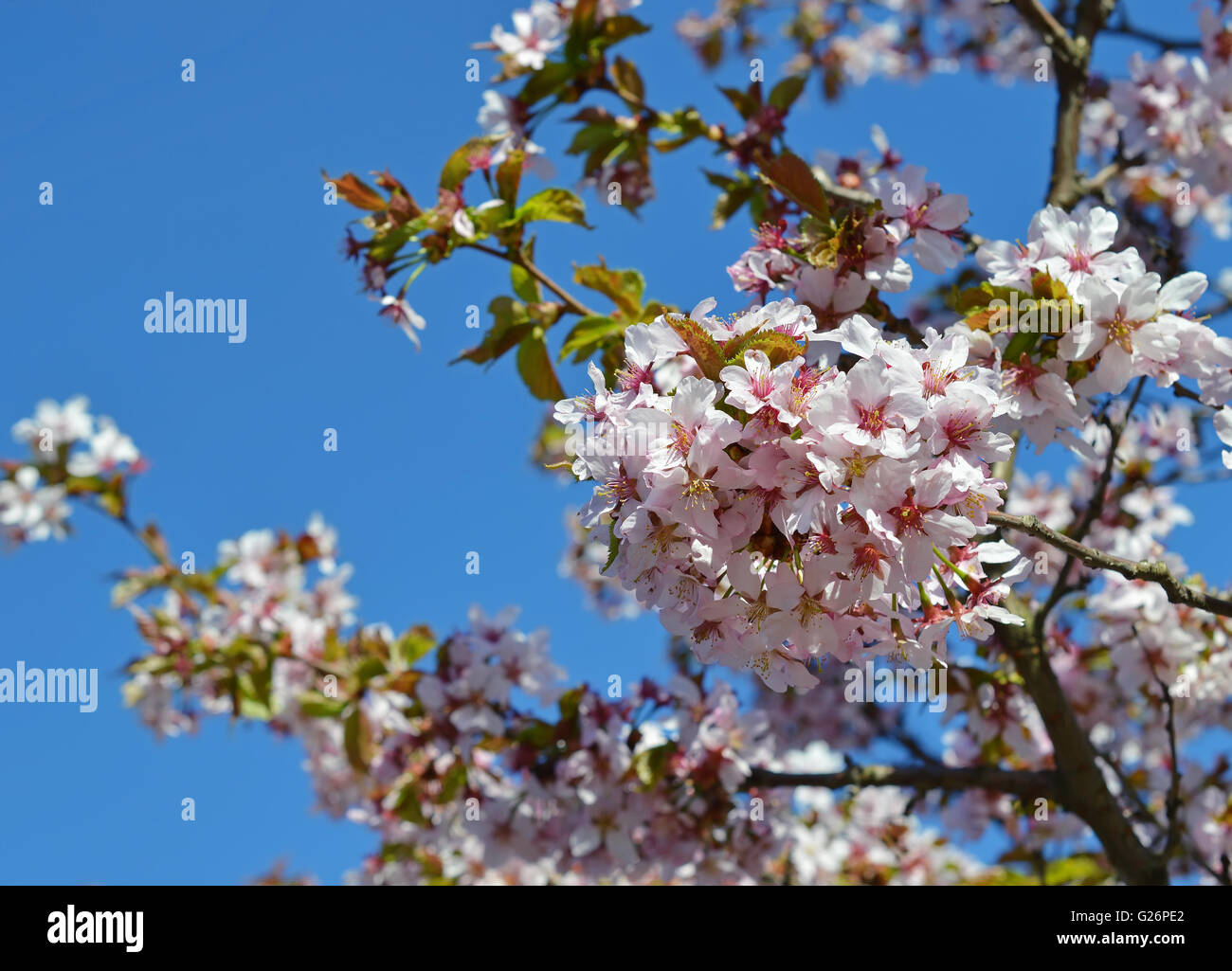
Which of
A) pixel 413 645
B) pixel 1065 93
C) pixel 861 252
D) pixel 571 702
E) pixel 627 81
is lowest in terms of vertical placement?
pixel 571 702

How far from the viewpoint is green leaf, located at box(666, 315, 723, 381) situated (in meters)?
1.49

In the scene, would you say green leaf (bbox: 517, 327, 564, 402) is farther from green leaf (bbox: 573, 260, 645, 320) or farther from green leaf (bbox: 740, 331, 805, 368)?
green leaf (bbox: 740, 331, 805, 368)

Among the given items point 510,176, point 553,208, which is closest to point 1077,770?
point 553,208

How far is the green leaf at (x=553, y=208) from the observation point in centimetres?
249

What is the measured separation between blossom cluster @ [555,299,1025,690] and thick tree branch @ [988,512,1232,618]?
60 millimetres

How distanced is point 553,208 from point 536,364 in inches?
15.4

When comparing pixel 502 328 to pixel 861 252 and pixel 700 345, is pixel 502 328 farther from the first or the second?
pixel 700 345

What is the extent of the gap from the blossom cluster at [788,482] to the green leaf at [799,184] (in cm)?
48

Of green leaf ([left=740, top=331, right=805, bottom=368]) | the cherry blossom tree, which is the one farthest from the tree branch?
green leaf ([left=740, top=331, right=805, bottom=368])

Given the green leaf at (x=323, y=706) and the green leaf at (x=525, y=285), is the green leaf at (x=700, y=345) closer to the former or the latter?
the green leaf at (x=525, y=285)

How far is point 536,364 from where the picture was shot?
101 inches

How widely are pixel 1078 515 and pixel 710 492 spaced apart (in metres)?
2.55

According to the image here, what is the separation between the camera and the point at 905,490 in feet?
4.63
